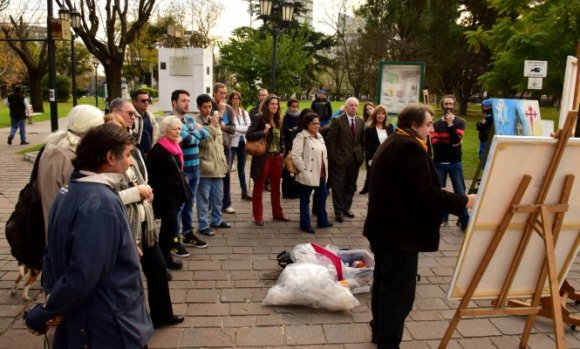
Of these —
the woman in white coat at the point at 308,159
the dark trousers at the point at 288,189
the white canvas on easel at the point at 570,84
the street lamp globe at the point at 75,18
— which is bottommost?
the dark trousers at the point at 288,189

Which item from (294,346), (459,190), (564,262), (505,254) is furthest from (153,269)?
(459,190)

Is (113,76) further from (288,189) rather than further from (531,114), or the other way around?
(531,114)

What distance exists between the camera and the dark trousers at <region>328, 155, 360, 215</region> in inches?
283

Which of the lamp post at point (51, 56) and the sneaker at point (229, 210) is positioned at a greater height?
the lamp post at point (51, 56)

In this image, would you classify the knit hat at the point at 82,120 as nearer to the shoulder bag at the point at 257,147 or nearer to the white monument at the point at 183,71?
the shoulder bag at the point at 257,147

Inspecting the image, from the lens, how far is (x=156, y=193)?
4668mm

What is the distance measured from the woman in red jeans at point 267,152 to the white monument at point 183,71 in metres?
12.0

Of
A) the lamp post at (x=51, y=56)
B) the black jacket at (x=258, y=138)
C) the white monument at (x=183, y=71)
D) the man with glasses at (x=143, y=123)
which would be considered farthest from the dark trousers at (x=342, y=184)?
the white monument at (x=183, y=71)

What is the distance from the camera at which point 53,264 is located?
2195 millimetres

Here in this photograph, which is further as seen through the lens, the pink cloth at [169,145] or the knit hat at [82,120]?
the pink cloth at [169,145]

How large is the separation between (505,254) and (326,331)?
4.88 ft

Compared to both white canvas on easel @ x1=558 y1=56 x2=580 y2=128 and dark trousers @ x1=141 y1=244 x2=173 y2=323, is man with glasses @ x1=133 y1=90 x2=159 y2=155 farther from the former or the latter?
white canvas on easel @ x1=558 y1=56 x2=580 y2=128

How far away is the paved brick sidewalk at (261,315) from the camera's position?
146 inches

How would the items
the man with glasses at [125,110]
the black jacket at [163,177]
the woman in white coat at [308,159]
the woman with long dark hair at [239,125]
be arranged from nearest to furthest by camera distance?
the man with glasses at [125,110] < the black jacket at [163,177] < the woman in white coat at [308,159] < the woman with long dark hair at [239,125]
